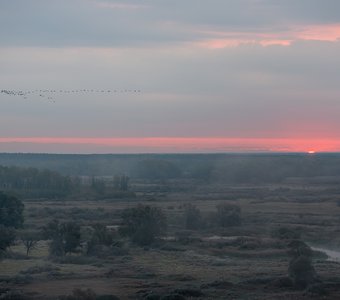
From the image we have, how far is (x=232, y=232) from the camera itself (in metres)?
77.4

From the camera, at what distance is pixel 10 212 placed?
79.2 metres

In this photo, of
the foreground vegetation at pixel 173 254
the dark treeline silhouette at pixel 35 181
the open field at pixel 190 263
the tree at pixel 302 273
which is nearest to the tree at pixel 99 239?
the foreground vegetation at pixel 173 254

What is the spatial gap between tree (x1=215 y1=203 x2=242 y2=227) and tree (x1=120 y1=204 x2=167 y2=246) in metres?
14.9

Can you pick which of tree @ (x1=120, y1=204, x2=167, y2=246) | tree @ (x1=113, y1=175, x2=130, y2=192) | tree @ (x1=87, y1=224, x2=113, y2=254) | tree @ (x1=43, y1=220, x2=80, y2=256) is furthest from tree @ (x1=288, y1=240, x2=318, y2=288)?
tree @ (x1=113, y1=175, x2=130, y2=192)

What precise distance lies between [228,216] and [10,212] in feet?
68.2

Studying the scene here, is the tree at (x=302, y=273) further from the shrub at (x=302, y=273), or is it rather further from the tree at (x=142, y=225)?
the tree at (x=142, y=225)

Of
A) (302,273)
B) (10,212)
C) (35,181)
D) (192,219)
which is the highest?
(35,181)

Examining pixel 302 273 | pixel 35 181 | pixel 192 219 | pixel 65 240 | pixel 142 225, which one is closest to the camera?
pixel 302 273

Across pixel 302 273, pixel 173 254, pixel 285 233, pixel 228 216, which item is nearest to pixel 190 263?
pixel 173 254

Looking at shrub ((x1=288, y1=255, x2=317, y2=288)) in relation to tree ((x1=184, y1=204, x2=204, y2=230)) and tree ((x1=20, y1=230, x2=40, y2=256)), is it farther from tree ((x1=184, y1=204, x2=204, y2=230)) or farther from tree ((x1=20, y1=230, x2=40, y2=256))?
tree ((x1=184, y1=204, x2=204, y2=230))

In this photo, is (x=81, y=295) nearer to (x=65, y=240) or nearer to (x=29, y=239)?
(x=65, y=240)

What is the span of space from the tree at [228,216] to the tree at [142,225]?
14864 millimetres

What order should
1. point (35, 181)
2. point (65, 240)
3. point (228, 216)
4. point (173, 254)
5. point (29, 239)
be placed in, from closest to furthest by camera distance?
point (173, 254) → point (65, 240) → point (29, 239) → point (228, 216) → point (35, 181)

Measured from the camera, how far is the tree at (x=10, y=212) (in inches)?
3083
